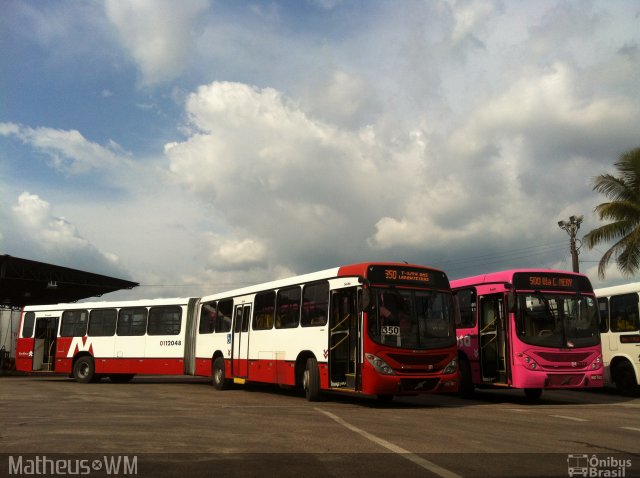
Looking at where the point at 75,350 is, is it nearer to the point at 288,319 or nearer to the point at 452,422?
the point at 288,319

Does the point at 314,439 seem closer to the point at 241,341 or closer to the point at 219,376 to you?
the point at 241,341

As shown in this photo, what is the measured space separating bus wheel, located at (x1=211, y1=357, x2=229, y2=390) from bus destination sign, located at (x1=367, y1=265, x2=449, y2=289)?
8443 millimetres

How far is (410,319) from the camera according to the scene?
13711mm

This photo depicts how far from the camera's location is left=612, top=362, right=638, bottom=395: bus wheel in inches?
697

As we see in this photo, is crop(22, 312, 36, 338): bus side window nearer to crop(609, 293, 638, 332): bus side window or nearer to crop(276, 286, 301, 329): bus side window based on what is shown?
crop(276, 286, 301, 329): bus side window

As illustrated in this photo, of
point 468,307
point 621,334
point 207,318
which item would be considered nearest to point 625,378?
point 621,334

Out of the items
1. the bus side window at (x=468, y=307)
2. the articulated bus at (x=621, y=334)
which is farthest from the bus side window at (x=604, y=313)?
the bus side window at (x=468, y=307)

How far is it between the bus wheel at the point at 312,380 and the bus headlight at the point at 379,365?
2.15 meters

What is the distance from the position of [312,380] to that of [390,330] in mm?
2740

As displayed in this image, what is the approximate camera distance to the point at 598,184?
2808cm

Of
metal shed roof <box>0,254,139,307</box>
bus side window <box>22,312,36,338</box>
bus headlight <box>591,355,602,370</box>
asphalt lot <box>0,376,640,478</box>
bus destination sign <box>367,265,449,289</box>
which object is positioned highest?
metal shed roof <box>0,254,139,307</box>

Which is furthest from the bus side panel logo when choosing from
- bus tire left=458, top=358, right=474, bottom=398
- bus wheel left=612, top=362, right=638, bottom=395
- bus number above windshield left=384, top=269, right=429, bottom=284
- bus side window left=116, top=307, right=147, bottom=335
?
bus wheel left=612, top=362, right=638, bottom=395

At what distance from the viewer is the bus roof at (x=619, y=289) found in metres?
17.7

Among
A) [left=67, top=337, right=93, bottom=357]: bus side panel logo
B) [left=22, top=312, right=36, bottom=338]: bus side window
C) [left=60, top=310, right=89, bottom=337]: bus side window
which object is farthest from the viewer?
[left=22, top=312, right=36, bottom=338]: bus side window
